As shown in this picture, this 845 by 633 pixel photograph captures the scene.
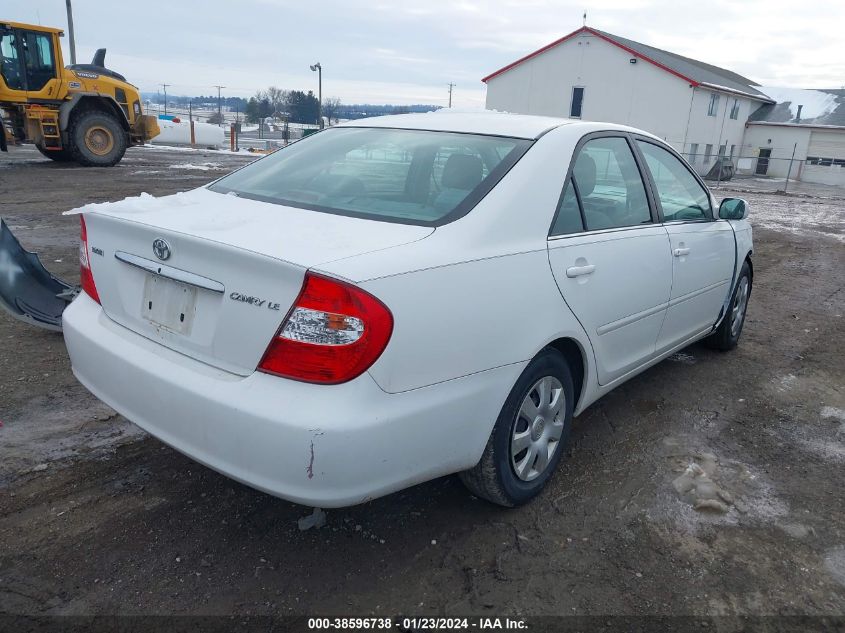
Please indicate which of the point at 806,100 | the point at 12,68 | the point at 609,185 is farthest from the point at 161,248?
the point at 806,100

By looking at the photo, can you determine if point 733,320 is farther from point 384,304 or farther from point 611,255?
point 384,304

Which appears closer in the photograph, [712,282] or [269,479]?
[269,479]

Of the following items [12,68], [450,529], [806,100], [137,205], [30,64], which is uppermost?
[806,100]

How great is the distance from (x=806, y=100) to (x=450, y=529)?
55.7 meters

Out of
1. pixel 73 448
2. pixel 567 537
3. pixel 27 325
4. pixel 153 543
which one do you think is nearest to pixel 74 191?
pixel 27 325

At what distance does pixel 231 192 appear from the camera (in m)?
3.04

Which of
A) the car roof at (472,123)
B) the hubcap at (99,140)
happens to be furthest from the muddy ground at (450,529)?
the hubcap at (99,140)

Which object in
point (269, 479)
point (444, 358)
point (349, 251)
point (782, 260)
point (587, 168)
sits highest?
point (587, 168)

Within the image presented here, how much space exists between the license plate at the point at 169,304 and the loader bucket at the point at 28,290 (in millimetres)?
2603

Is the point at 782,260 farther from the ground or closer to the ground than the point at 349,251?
closer to the ground

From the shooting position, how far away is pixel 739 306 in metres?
5.07

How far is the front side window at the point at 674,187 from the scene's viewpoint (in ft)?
12.5

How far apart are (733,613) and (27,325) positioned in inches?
192

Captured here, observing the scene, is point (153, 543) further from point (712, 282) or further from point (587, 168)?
point (712, 282)
